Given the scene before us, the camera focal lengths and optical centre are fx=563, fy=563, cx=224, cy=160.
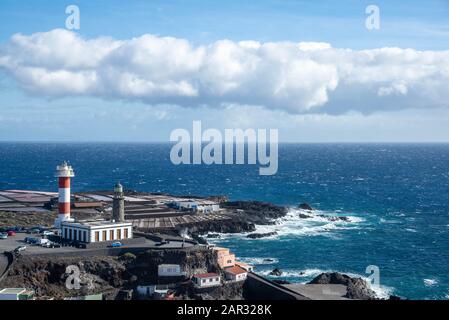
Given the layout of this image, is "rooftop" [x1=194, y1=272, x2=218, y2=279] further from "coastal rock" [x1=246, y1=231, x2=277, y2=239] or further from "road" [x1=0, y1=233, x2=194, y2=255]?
"coastal rock" [x1=246, y1=231, x2=277, y2=239]

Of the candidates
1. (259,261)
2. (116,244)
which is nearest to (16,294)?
(116,244)

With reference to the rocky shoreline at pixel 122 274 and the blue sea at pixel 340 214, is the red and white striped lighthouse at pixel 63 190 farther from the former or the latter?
the blue sea at pixel 340 214

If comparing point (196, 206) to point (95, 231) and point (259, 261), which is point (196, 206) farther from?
point (95, 231)

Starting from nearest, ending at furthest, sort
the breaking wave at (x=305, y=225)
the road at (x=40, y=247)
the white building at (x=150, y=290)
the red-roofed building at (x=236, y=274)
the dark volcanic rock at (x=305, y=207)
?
the white building at (x=150, y=290) → the road at (x=40, y=247) → the red-roofed building at (x=236, y=274) → the breaking wave at (x=305, y=225) → the dark volcanic rock at (x=305, y=207)

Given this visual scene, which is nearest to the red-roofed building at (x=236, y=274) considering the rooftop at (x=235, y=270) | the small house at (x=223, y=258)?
the rooftop at (x=235, y=270)

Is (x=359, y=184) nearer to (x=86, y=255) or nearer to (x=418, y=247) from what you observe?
(x=418, y=247)
